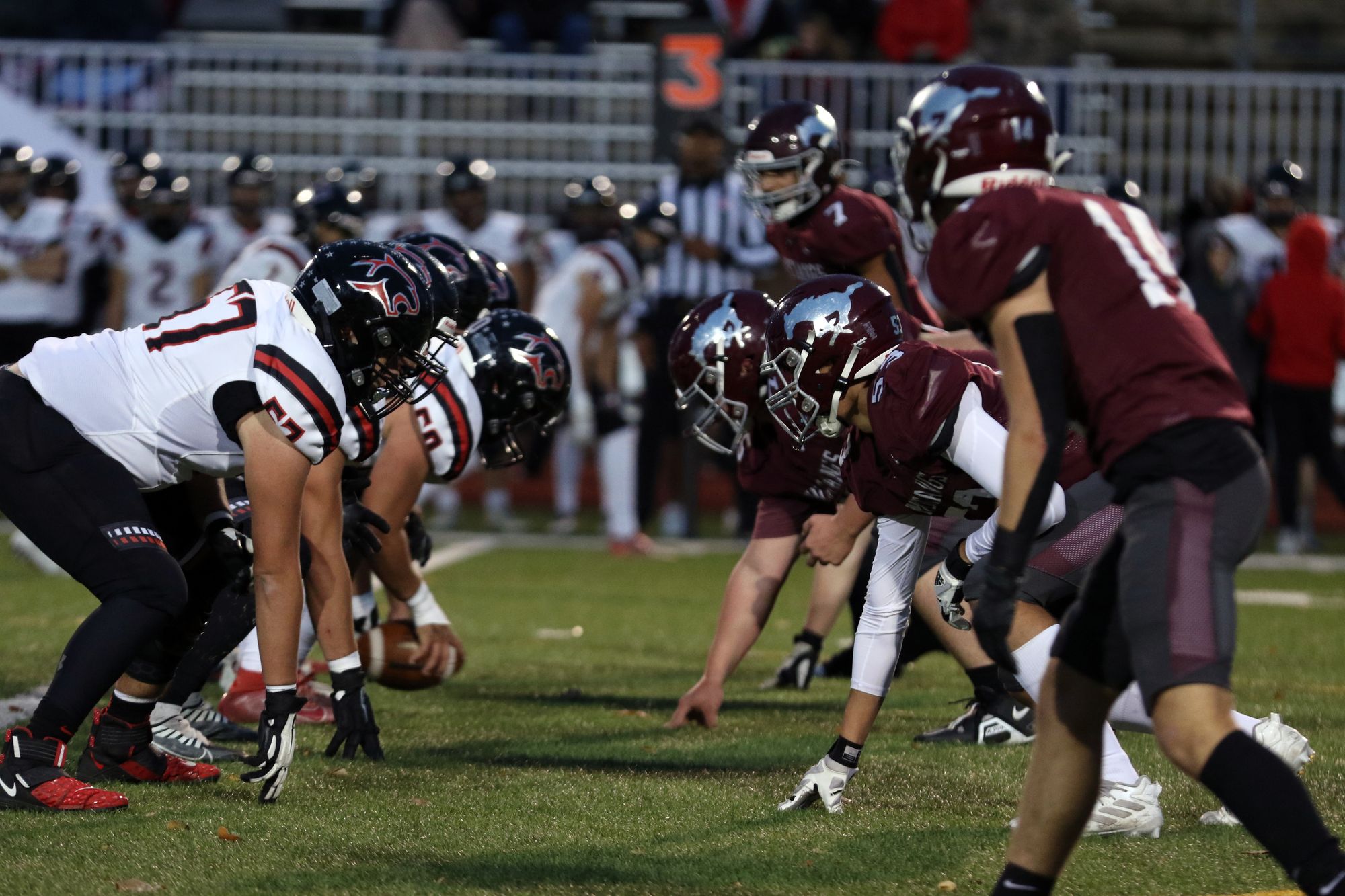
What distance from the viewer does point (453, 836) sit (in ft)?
13.3

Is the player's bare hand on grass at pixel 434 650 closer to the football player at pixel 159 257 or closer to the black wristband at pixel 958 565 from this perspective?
the black wristband at pixel 958 565

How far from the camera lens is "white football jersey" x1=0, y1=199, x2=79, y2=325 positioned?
11.1 meters

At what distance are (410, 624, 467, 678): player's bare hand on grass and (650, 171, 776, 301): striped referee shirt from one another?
5.45m

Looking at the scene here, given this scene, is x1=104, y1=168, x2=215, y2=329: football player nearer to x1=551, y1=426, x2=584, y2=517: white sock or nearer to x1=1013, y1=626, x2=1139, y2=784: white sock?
x1=551, y1=426, x2=584, y2=517: white sock

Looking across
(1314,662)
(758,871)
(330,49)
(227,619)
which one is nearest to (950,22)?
(330,49)

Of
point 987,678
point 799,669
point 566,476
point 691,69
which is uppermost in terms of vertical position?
point 691,69

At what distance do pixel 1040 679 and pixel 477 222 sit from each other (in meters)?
8.12

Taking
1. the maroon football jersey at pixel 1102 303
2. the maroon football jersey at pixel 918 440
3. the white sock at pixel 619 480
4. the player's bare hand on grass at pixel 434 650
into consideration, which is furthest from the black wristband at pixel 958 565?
the white sock at pixel 619 480

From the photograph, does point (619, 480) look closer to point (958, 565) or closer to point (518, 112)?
point (518, 112)

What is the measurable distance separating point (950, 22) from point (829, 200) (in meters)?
8.16

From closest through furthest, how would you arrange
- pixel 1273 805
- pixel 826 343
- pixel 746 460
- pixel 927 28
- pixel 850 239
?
pixel 1273 805
pixel 826 343
pixel 746 460
pixel 850 239
pixel 927 28

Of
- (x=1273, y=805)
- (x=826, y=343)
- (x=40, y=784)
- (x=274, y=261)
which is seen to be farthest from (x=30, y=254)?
(x=1273, y=805)

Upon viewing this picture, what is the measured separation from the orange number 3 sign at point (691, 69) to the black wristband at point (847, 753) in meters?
8.26

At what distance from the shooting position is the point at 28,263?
11086 mm
